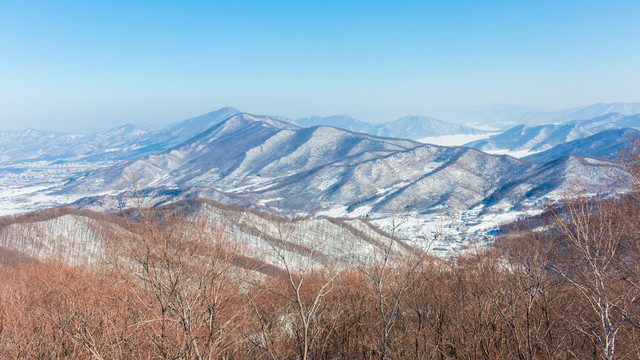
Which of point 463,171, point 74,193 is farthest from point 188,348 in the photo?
point 74,193

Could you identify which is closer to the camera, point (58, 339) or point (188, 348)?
point (188, 348)

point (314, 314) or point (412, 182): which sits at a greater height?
point (314, 314)

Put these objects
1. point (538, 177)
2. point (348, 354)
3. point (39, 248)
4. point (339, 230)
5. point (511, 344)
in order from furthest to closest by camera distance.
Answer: point (538, 177), point (339, 230), point (39, 248), point (348, 354), point (511, 344)

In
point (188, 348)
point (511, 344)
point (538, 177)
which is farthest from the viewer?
point (538, 177)

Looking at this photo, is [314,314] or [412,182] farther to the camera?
[412,182]

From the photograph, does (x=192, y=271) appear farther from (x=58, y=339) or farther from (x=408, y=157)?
(x=408, y=157)

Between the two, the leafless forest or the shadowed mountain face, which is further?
the shadowed mountain face

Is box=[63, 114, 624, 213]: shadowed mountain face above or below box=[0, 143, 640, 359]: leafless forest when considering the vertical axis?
below

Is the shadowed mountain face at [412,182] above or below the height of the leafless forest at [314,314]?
below

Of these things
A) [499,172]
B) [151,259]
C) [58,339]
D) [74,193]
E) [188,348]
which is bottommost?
[74,193]

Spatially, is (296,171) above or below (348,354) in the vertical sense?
below

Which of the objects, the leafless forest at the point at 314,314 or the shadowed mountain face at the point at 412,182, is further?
the shadowed mountain face at the point at 412,182
